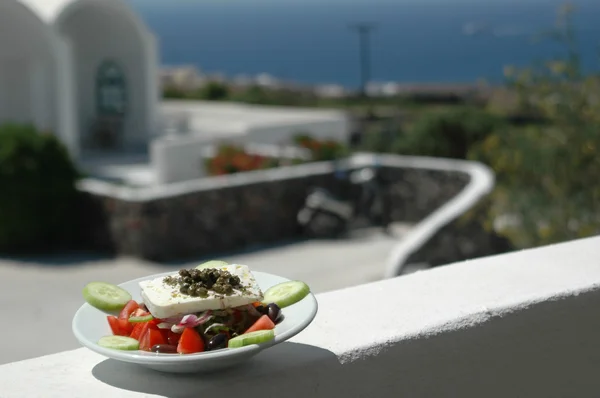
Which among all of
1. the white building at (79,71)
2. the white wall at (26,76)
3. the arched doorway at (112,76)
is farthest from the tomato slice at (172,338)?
the arched doorway at (112,76)

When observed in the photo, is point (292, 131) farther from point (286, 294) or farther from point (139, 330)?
point (139, 330)

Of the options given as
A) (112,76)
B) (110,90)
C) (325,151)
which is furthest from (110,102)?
(325,151)

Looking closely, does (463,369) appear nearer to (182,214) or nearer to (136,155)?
(182,214)

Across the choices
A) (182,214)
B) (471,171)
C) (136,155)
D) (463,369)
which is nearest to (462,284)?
(463,369)

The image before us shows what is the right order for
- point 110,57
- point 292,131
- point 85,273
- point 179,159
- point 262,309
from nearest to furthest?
point 262,309 → point 85,273 → point 179,159 → point 292,131 → point 110,57

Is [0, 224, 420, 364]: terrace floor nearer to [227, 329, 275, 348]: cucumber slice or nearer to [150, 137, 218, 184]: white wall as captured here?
[150, 137, 218, 184]: white wall

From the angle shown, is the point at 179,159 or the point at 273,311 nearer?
the point at 273,311
